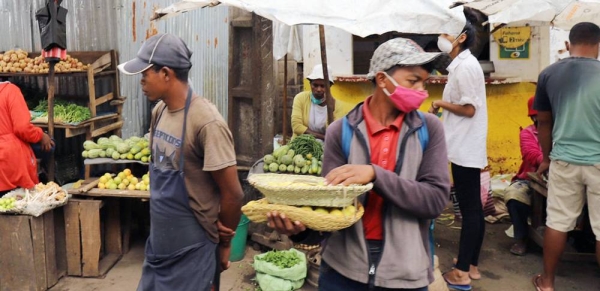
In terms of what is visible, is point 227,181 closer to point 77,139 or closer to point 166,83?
point 166,83

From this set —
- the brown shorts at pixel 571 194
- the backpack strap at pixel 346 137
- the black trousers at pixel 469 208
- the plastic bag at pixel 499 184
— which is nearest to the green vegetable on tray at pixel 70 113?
the black trousers at pixel 469 208

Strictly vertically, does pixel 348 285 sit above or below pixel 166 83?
below

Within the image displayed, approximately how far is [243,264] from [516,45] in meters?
4.64

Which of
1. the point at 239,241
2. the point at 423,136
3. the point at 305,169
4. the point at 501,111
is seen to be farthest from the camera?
the point at 501,111

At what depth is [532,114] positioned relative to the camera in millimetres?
5895

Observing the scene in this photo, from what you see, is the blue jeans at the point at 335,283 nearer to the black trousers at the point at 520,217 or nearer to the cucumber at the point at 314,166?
the cucumber at the point at 314,166

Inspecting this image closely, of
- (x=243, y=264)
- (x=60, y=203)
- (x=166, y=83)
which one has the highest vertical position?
(x=166, y=83)

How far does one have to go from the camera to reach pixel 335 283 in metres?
2.62

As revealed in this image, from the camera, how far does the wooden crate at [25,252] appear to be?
16.9 feet

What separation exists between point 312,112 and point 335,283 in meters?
4.17

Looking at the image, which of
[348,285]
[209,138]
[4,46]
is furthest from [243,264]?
[4,46]

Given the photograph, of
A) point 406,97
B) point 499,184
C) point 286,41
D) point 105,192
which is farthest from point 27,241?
point 499,184

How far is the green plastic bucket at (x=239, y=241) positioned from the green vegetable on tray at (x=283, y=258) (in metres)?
0.52

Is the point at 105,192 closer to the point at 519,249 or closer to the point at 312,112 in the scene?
the point at 312,112
